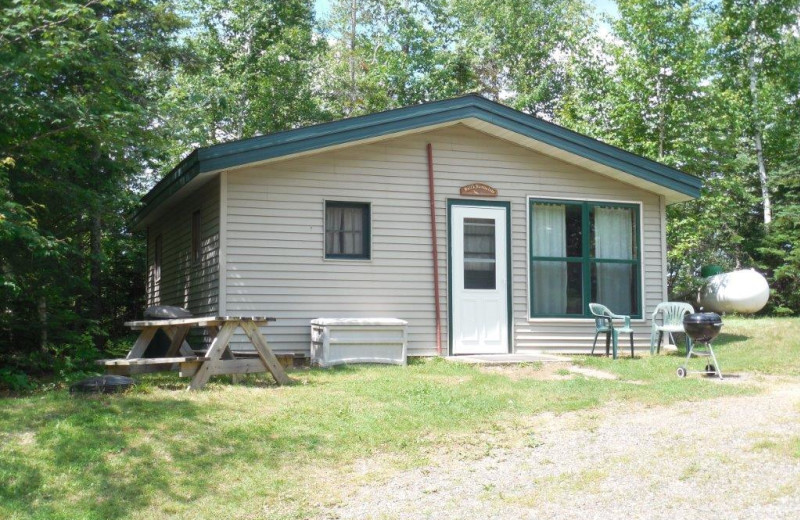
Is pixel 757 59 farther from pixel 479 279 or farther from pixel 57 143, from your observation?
→ pixel 57 143

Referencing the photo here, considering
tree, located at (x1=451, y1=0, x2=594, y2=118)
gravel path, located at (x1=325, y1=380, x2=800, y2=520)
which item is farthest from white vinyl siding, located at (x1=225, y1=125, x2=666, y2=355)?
tree, located at (x1=451, y1=0, x2=594, y2=118)

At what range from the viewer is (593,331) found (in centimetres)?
1166

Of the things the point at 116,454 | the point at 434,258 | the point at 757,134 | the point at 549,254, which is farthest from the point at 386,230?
the point at 757,134

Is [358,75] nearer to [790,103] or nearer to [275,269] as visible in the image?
[790,103]

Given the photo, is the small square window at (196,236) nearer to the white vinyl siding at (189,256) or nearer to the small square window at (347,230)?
the white vinyl siding at (189,256)

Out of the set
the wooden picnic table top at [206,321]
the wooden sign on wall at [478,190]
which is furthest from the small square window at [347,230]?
the wooden picnic table top at [206,321]

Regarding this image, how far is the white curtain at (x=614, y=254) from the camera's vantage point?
1188 cm

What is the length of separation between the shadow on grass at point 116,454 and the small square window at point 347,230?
414 cm

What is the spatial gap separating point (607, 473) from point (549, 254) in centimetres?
678

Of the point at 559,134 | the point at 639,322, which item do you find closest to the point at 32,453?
the point at 559,134

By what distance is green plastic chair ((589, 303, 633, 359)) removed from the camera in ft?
35.2

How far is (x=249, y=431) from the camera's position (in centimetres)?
618

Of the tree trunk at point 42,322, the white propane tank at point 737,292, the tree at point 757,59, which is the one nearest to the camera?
the tree trunk at point 42,322

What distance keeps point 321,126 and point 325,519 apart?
21.1 feet
